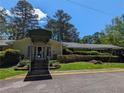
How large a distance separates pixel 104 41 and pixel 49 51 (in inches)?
1171

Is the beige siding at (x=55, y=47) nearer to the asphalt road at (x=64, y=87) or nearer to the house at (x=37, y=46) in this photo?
the house at (x=37, y=46)

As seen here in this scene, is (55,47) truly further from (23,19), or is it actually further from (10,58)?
(23,19)

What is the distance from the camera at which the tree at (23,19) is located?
74688mm

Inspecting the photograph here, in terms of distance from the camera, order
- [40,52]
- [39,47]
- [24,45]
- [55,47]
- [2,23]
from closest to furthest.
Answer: [39,47] → [40,52] → [24,45] → [55,47] → [2,23]

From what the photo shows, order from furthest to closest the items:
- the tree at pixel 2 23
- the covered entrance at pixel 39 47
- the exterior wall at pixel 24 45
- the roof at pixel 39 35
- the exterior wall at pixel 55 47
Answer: the tree at pixel 2 23
the exterior wall at pixel 55 47
the exterior wall at pixel 24 45
the covered entrance at pixel 39 47
the roof at pixel 39 35

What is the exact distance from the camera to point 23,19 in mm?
78375

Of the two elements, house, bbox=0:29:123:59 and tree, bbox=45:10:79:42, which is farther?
tree, bbox=45:10:79:42

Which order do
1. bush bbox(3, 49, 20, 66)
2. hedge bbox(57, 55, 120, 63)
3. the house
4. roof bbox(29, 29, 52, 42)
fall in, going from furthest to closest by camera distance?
the house
roof bbox(29, 29, 52, 42)
hedge bbox(57, 55, 120, 63)
bush bbox(3, 49, 20, 66)

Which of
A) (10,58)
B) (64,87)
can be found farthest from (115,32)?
(64,87)

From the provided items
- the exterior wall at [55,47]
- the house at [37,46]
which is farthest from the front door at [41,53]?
the exterior wall at [55,47]

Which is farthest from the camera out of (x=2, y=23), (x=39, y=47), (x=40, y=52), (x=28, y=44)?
(x=2, y=23)

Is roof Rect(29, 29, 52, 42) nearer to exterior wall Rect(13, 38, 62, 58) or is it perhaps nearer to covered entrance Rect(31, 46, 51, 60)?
exterior wall Rect(13, 38, 62, 58)

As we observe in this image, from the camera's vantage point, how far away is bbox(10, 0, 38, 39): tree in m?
74.7

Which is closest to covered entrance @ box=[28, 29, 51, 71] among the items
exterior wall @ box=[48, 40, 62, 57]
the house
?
the house
